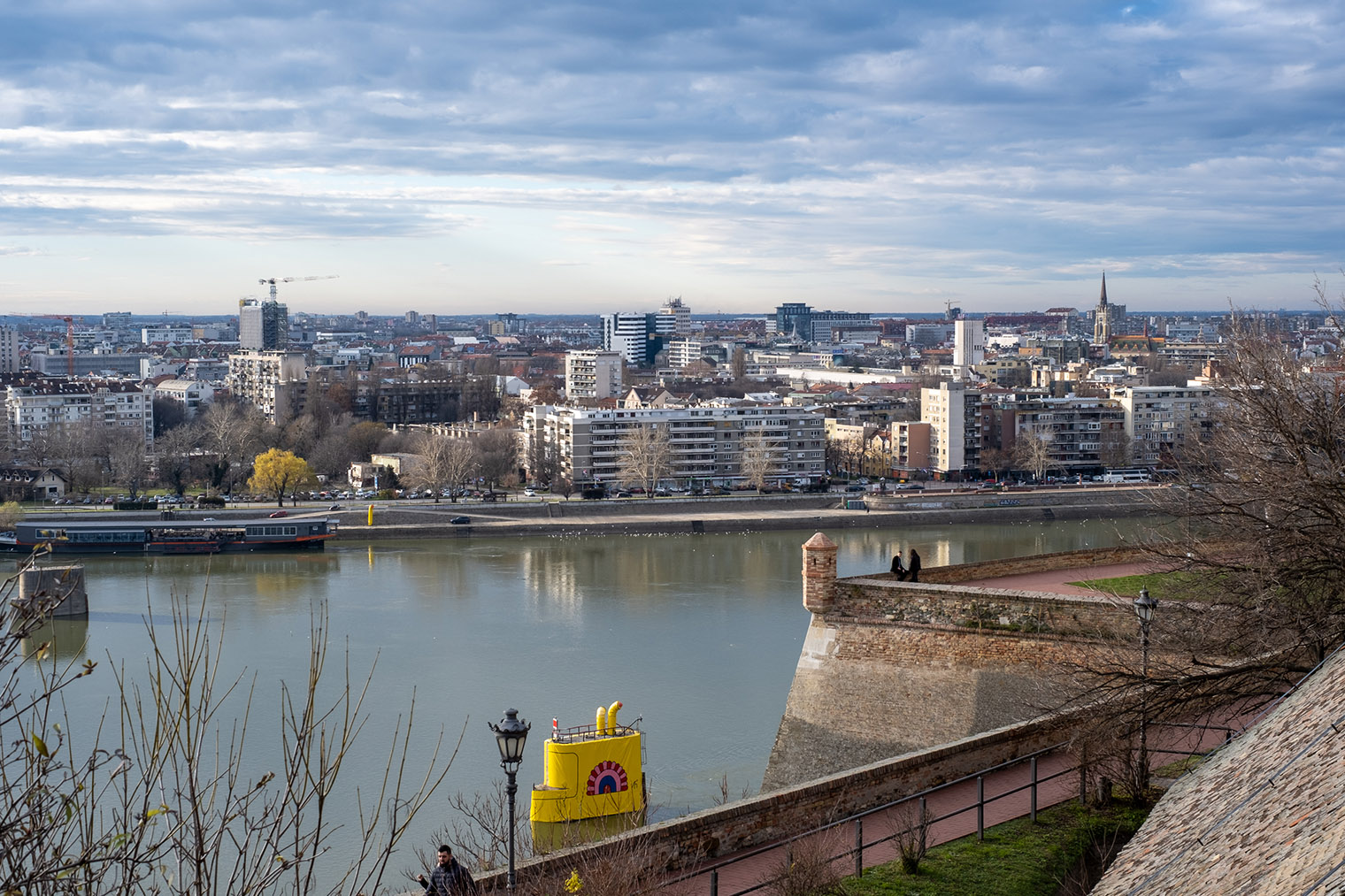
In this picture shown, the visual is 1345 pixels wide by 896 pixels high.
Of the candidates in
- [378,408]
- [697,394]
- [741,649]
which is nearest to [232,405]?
[378,408]

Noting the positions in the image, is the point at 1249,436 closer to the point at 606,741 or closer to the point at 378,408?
the point at 606,741

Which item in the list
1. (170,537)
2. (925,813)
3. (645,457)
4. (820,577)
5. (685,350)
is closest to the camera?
(925,813)

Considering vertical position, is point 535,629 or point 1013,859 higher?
point 1013,859

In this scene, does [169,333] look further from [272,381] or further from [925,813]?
[925,813]

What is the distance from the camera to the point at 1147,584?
6184mm

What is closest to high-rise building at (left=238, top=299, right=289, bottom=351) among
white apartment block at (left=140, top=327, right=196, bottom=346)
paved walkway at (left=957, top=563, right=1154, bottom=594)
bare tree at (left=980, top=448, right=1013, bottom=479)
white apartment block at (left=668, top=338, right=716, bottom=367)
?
white apartment block at (left=668, top=338, right=716, bottom=367)

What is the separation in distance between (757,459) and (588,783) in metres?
20.8

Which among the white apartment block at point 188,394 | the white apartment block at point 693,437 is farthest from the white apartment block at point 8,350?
the white apartment block at point 693,437

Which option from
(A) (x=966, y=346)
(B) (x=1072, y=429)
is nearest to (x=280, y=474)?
(B) (x=1072, y=429)

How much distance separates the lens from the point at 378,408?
37812 mm

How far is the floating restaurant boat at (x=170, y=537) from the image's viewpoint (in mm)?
19312

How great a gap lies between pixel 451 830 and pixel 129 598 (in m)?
9.44

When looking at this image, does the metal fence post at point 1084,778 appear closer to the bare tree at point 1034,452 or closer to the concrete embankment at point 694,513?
the concrete embankment at point 694,513

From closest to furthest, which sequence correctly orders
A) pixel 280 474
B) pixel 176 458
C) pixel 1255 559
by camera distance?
pixel 1255 559 < pixel 280 474 < pixel 176 458
